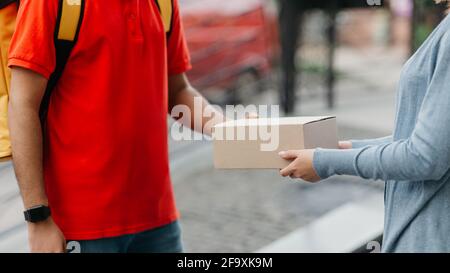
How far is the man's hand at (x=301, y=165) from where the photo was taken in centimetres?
197

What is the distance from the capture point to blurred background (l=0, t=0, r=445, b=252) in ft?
16.3

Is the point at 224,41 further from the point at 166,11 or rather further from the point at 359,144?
the point at 359,144

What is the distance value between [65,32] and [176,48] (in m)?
0.58

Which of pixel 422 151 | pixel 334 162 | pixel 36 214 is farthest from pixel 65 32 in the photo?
pixel 422 151

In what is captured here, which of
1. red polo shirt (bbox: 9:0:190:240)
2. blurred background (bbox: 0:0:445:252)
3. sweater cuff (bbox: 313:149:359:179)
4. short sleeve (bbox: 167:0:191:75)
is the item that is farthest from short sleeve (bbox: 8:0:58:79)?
blurred background (bbox: 0:0:445:252)

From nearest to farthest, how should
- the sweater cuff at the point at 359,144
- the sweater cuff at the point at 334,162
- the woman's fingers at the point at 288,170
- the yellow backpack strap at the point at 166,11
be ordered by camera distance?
1. the sweater cuff at the point at 334,162
2. the woman's fingers at the point at 288,170
3. the sweater cuff at the point at 359,144
4. the yellow backpack strap at the point at 166,11

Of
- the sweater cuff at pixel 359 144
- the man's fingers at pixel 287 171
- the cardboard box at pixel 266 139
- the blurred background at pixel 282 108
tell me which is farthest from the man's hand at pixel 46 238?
the blurred background at pixel 282 108

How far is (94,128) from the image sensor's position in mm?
2209

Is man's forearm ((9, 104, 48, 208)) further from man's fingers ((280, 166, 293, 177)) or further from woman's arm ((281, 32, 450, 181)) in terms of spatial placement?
woman's arm ((281, 32, 450, 181))

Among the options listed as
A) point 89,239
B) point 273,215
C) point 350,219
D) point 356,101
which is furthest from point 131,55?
point 356,101

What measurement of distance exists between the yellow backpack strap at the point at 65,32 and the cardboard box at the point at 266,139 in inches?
20.6

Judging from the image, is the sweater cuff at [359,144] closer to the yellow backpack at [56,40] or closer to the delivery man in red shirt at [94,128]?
the delivery man in red shirt at [94,128]
